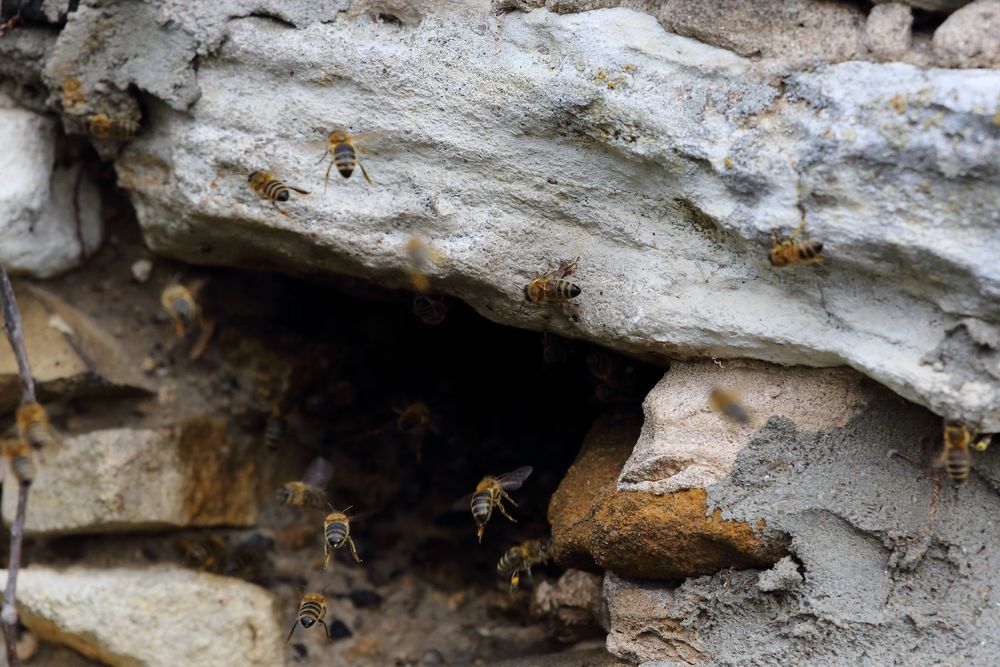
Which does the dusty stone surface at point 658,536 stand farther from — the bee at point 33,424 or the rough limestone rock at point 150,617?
the bee at point 33,424

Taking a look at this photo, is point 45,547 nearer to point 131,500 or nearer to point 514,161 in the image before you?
point 131,500

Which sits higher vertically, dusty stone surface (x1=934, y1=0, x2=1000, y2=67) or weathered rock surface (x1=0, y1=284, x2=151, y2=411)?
dusty stone surface (x1=934, y1=0, x2=1000, y2=67)

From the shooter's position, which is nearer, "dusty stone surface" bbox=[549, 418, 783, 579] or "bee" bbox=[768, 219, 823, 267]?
"bee" bbox=[768, 219, 823, 267]

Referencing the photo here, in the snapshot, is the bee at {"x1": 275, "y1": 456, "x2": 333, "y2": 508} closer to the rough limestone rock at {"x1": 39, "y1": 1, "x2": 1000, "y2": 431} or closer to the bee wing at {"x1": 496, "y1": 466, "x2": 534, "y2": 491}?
the bee wing at {"x1": 496, "y1": 466, "x2": 534, "y2": 491}

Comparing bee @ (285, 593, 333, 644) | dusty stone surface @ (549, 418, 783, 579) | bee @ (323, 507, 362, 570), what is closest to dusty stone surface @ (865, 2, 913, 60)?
dusty stone surface @ (549, 418, 783, 579)

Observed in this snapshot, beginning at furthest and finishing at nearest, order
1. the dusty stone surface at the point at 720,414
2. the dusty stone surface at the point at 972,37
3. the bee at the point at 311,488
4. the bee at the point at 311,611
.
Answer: the bee at the point at 311,488, the bee at the point at 311,611, the dusty stone surface at the point at 720,414, the dusty stone surface at the point at 972,37

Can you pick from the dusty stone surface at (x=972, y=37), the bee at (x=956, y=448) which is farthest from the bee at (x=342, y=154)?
the bee at (x=956, y=448)
